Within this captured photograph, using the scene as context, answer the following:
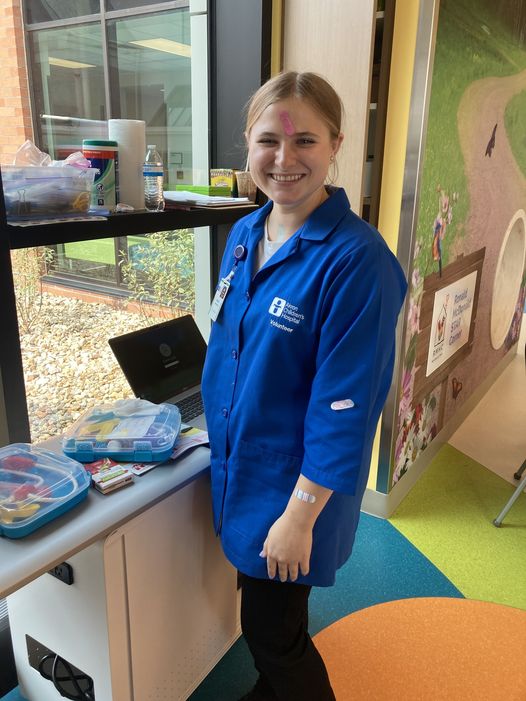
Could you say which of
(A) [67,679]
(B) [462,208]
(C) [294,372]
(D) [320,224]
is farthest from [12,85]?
(B) [462,208]

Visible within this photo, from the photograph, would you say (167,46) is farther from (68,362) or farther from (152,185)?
(68,362)

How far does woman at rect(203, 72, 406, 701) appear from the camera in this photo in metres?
1.06

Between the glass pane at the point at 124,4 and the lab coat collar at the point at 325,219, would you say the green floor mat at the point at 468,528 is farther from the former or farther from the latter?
the glass pane at the point at 124,4

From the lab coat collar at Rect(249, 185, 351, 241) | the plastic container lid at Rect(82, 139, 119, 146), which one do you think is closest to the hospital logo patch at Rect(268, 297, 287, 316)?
the lab coat collar at Rect(249, 185, 351, 241)

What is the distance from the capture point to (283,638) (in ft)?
4.17

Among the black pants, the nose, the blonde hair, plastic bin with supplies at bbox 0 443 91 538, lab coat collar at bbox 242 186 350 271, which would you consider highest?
the blonde hair

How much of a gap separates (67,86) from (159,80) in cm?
38

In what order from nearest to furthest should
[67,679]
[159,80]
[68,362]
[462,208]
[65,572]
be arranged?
[65,572], [67,679], [68,362], [159,80], [462,208]

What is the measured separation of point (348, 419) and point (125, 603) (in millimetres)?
640

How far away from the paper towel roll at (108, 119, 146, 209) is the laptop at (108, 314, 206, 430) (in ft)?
1.17

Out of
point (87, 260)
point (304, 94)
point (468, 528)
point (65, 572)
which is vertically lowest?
point (468, 528)

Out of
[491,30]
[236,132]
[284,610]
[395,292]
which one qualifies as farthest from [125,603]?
[491,30]

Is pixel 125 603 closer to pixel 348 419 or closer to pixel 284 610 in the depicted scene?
pixel 284 610

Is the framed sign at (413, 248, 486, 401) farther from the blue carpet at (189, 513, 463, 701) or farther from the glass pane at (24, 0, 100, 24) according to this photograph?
the glass pane at (24, 0, 100, 24)
